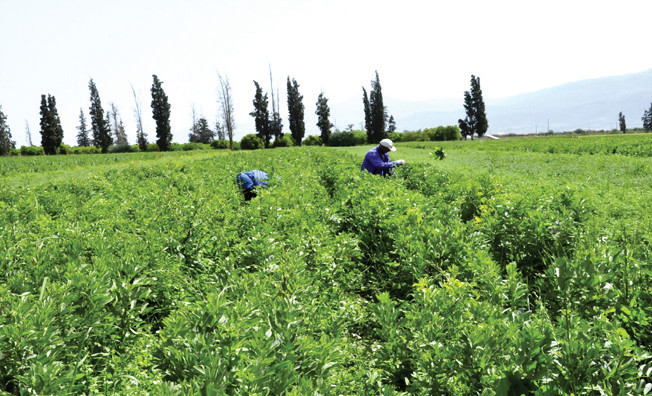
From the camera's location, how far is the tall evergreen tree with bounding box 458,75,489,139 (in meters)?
66.7

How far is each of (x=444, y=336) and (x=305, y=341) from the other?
111 centimetres

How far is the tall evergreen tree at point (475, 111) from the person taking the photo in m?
66.7

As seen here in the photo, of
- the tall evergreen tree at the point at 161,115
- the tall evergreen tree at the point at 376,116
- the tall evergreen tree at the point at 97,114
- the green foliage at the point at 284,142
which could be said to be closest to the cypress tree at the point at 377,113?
the tall evergreen tree at the point at 376,116

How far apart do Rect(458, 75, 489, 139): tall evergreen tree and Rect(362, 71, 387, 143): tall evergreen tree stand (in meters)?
16.4

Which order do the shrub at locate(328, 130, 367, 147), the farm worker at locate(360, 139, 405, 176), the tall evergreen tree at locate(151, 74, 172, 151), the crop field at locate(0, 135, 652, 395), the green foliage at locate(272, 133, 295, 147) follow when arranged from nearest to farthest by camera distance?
the crop field at locate(0, 135, 652, 395), the farm worker at locate(360, 139, 405, 176), the tall evergreen tree at locate(151, 74, 172, 151), the shrub at locate(328, 130, 367, 147), the green foliage at locate(272, 133, 295, 147)

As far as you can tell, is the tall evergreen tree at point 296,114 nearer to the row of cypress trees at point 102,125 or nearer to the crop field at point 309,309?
the row of cypress trees at point 102,125

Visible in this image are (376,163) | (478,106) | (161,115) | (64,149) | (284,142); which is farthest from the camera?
(478,106)

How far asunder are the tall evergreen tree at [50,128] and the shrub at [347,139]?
1841 inches

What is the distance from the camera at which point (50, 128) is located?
60.5 meters

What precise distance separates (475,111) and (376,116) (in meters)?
19.6

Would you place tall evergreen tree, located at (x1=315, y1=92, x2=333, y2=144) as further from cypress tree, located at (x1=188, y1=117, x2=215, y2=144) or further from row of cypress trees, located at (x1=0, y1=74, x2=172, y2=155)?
cypress tree, located at (x1=188, y1=117, x2=215, y2=144)

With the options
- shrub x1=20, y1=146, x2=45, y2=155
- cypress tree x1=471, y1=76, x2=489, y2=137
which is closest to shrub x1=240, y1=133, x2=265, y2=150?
shrub x1=20, y1=146, x2=45, y2=155

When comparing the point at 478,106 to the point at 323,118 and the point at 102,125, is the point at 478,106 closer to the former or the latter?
the point at 323,118

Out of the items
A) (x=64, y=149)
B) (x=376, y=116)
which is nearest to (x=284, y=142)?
(x=376, y=116)
